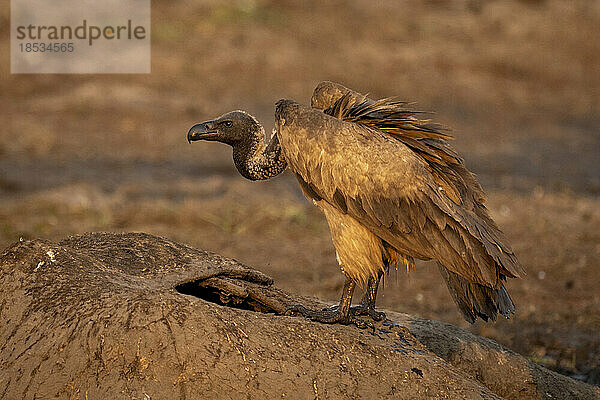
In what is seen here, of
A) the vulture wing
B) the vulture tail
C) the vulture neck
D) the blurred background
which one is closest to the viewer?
the vulture wing

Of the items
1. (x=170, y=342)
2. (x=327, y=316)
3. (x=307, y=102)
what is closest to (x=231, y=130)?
(x=327, y=316)

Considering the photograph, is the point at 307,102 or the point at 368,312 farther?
the point at 307,102

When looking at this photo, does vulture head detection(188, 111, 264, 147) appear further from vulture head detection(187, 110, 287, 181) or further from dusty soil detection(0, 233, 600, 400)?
dusty soil detection(0, 233, 600, 400)

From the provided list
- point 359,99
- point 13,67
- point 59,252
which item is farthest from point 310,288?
point 13,67

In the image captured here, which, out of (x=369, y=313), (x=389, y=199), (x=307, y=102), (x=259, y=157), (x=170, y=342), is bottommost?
(x=369, y=313)

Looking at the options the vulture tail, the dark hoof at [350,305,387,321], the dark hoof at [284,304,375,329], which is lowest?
the dark hoof at [350,305,387,321]

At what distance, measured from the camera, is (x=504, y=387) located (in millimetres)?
4301

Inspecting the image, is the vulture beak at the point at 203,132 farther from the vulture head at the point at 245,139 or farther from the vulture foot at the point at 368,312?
the vulture foot at the point at 368,312

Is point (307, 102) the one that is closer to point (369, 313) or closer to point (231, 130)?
point (231, 130)

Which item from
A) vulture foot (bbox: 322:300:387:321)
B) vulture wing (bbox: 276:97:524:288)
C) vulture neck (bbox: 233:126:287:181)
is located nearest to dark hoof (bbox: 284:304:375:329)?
vulture foot (bbox: 322:300:387:321)

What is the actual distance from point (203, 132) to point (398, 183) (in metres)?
1.28

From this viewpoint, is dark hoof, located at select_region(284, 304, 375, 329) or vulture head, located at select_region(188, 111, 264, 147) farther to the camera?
vulture head, located at select_region(188, 111, 264, 147)

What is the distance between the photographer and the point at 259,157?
15.7ft

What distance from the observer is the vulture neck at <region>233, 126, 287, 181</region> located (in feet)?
15.5
